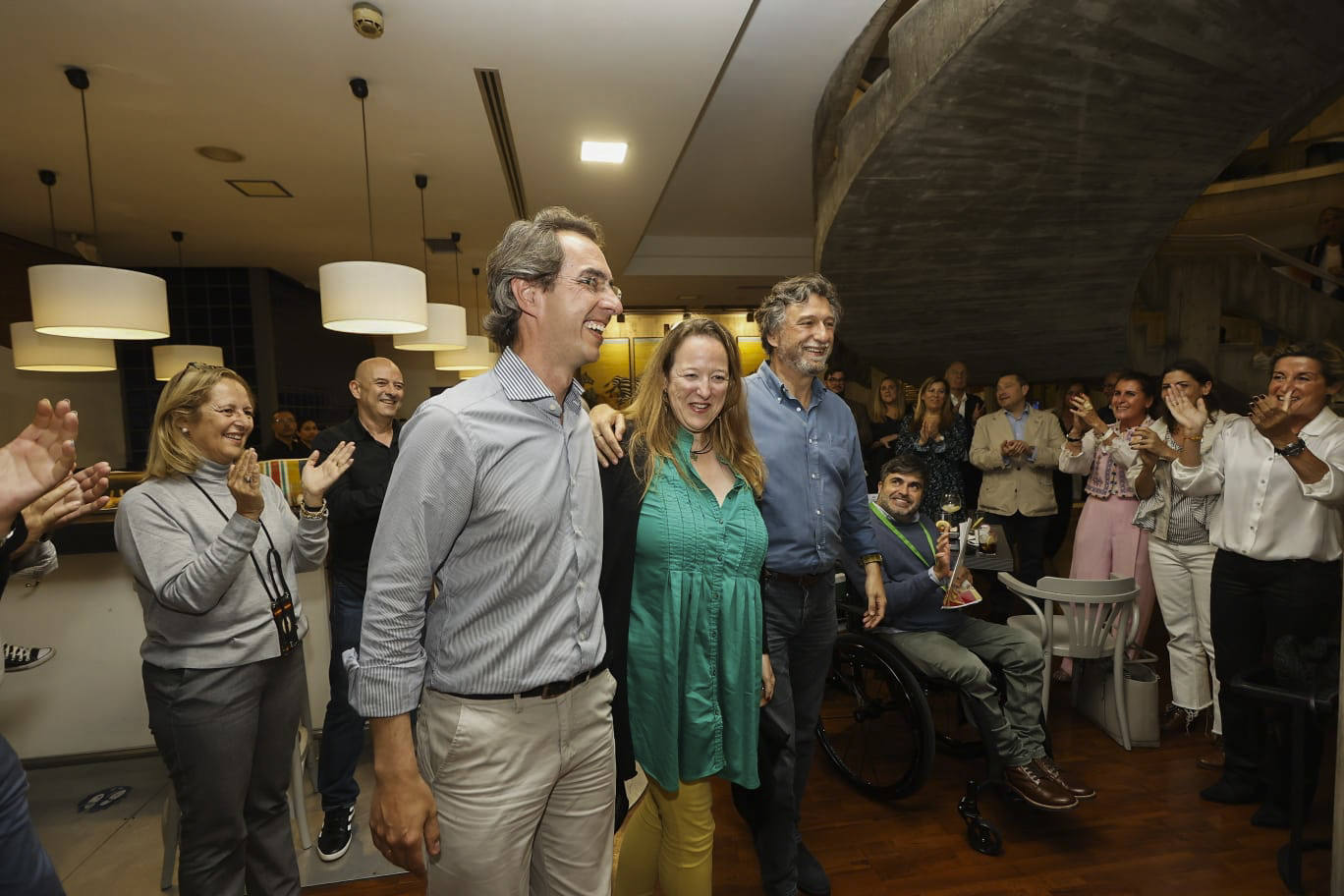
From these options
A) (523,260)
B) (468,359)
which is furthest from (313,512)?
(468,359)

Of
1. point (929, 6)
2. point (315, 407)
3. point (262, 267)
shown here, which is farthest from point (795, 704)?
point (315, 407)

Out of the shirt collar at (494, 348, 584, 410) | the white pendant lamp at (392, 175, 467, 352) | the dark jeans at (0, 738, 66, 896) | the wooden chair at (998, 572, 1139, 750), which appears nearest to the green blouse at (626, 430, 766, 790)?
the shirt collar at (494, 348, 584, 410)

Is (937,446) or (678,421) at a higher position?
(678,421)

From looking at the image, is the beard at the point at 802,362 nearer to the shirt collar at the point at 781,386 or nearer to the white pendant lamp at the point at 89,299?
the shirt collar at the point at 781,386

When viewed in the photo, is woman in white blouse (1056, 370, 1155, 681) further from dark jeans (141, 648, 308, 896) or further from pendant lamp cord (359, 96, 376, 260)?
pendant lamp cord (359, 96, 376, 260)

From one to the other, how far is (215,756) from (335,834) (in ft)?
3.20

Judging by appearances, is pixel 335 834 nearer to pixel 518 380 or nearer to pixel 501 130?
pixel 518 380

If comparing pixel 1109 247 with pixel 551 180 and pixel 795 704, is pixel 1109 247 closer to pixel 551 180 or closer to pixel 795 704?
pixel 551 180

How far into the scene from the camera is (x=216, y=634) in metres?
1.57

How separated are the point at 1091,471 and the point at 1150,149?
2.26 m

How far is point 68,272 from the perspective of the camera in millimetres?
2953

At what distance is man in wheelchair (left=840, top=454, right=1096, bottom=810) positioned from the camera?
7.52ft

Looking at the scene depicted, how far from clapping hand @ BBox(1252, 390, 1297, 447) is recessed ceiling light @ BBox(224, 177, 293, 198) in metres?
5.91

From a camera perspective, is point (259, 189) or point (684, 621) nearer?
point (684, 621)
